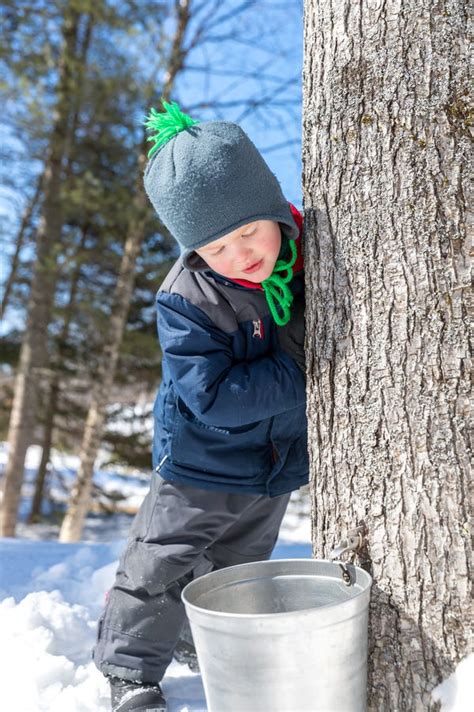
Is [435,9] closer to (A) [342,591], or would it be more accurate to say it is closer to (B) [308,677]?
(A) [342,591]

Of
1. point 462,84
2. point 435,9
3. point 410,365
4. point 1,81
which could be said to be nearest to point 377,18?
point 435,9

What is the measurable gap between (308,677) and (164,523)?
96 cm

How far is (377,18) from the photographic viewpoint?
1.61m

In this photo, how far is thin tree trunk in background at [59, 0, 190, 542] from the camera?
7.40 meters

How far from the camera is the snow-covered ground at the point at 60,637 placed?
6.44 ft

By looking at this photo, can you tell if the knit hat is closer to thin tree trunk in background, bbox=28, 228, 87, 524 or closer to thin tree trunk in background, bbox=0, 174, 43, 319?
thin tree trunk in background, bbox=28, 228, 87, 524

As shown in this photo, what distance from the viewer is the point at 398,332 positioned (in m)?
1.52

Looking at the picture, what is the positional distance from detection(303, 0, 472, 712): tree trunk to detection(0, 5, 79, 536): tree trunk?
6.61 m

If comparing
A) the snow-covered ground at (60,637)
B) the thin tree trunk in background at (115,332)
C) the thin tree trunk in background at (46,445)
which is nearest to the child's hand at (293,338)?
the snow-covered ground at (60,637)

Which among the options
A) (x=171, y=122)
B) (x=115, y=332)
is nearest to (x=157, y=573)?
(x=171, y=122)

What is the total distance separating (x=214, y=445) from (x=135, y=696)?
32.0 inches

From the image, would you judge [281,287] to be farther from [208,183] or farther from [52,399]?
[52,399]

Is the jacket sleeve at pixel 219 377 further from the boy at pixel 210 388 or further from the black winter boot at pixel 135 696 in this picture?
the black winter boot at pixel 135 696

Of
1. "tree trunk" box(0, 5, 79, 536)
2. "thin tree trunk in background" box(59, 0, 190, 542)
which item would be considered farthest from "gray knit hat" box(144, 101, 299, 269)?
"tree trunk" box(0, 5, 79, 536)
